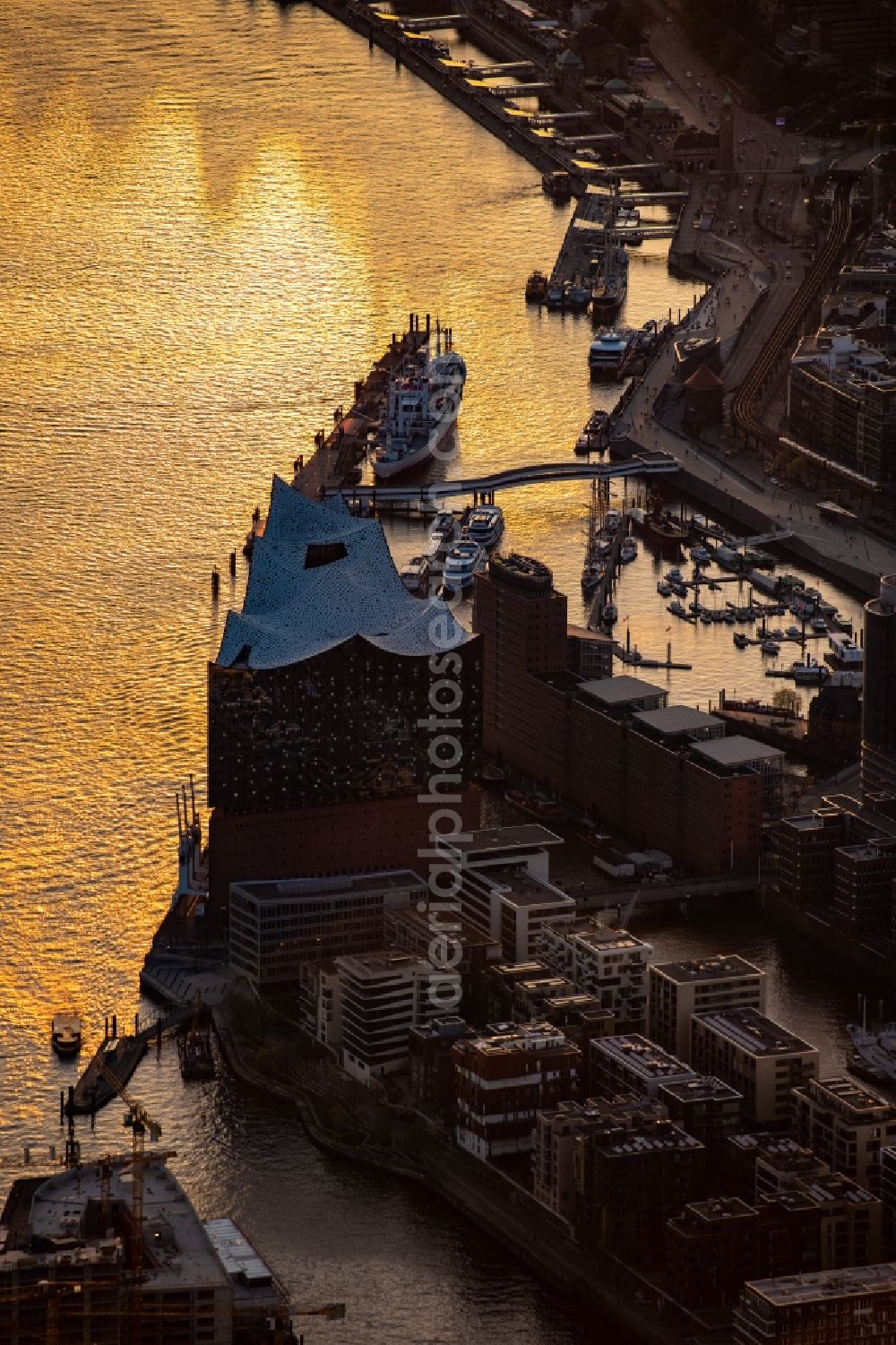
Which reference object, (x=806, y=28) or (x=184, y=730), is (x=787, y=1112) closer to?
(x=184, y=730)

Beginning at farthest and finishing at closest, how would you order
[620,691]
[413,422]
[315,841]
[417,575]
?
[413,422]
[417,575]
[620,691]
[315,841]

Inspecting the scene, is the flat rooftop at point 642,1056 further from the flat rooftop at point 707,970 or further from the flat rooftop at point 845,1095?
the flat rooftop at point 707,970

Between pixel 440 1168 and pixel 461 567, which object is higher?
pixel 461 567

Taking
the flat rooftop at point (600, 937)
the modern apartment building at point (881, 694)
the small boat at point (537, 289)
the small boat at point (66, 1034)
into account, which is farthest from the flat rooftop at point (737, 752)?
the small boat at point (537, 289)

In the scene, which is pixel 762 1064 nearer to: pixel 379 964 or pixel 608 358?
pixel 379 964

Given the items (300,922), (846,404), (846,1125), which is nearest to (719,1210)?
(846,1125)

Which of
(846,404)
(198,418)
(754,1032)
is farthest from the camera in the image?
(198,418)
